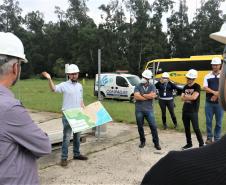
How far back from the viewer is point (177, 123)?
40.0 feet

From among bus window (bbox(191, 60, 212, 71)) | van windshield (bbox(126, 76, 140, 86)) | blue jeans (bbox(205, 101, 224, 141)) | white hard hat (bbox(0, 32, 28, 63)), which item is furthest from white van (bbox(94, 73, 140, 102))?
white hard hat (bbox(0, 32, 28, 63))

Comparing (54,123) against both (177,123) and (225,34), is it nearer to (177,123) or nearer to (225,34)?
(177,123)

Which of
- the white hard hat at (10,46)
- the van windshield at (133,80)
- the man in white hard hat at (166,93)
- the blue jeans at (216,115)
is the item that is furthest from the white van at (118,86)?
the white hard hat at (10,46)

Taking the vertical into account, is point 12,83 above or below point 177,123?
above

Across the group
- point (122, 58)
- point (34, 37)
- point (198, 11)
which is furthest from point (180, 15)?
point (34, 37)

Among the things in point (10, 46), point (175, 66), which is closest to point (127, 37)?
point (175, 66)

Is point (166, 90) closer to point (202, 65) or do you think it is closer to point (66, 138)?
point (66, 138)

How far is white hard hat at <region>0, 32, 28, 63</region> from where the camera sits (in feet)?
8.32

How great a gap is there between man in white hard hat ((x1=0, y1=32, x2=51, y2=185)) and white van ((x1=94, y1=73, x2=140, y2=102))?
18743mm

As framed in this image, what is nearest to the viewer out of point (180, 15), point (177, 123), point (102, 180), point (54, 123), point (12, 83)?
point (12, 83)

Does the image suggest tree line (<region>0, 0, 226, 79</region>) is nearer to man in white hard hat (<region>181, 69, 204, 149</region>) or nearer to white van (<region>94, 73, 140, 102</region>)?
white van (<region>94, 73, 140, 102</region>)

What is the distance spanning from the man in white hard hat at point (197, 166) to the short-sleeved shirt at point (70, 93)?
645 centimetres

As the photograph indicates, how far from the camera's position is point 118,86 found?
72.0 feet

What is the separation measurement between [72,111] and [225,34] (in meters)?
6.57
